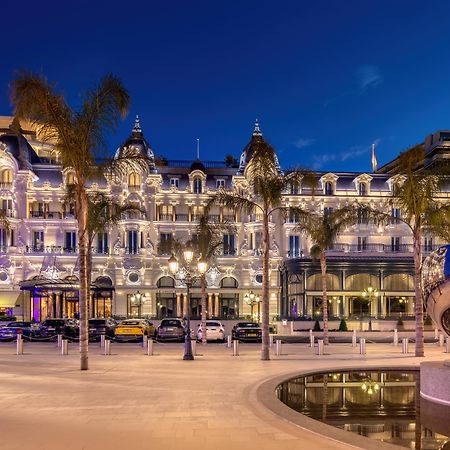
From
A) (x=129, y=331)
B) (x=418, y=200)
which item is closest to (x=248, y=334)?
(x=129, y=331)

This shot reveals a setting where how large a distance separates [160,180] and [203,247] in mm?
23376

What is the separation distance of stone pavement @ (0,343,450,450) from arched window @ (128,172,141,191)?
37.0 m

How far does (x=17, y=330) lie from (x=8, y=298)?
19.8 m

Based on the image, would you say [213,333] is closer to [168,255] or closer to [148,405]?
[168,255]

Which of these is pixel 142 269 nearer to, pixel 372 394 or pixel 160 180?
pixel 160 180

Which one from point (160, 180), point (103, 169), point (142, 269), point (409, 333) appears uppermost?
point (160, 180)

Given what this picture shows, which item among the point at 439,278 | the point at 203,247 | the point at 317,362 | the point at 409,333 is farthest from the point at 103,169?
the point at 409,333

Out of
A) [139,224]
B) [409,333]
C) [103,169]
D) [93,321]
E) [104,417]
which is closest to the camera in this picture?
[104,417]

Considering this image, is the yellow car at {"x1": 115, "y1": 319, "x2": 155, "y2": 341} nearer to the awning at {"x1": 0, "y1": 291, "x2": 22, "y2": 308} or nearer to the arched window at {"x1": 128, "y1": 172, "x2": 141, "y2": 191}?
the awning at {"x1": 0, "y1": 291, "x2": 22, "y2": 308}

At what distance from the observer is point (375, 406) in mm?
13602

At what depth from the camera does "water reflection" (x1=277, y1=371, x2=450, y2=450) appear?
10883 millimetres

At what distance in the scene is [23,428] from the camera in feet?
35.1

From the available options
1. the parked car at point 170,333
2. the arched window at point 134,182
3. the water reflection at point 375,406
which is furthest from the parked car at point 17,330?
the water reflection at point 375,406

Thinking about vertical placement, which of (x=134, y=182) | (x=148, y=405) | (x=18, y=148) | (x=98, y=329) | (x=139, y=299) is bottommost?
(x=98, y=329)
